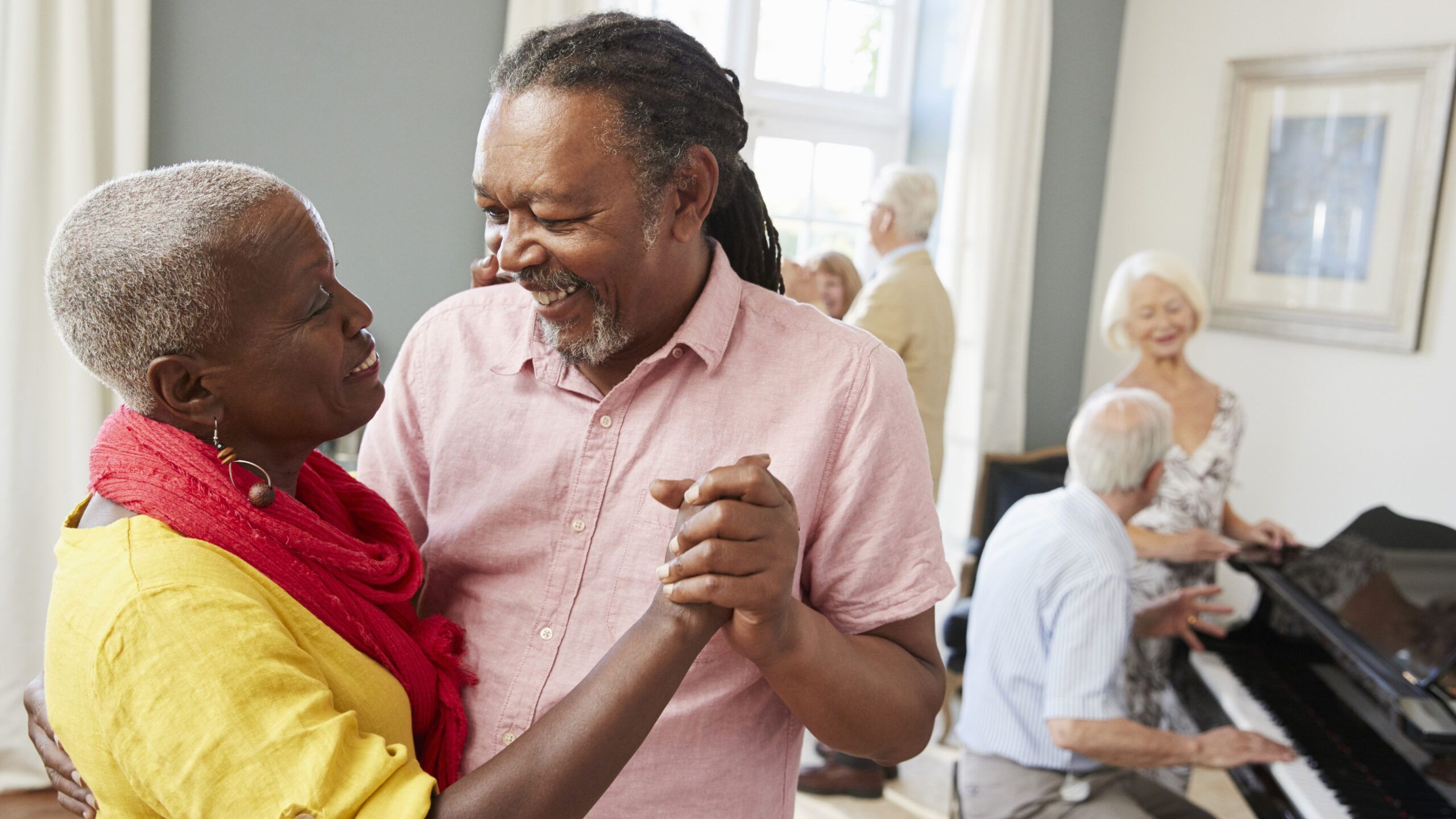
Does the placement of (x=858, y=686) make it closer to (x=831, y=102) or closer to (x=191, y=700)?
(x=191, y=700)

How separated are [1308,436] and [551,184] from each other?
13.1 ft

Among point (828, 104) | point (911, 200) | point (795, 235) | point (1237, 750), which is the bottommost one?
point (1237, 750)

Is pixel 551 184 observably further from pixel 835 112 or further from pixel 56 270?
pixel 835 112

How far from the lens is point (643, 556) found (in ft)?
3.64

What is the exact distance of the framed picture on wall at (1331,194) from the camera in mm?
3820

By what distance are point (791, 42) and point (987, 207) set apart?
3.66 feet

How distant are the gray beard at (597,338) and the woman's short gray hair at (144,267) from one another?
1.05ft

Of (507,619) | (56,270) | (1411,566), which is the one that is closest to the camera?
(56,270)

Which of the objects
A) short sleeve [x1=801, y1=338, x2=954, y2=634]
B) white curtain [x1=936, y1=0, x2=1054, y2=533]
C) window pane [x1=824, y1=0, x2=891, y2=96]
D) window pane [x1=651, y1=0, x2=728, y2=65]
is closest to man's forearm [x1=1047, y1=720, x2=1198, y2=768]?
short sleeve [x1=801, y1=338, x2=954, y2=634]

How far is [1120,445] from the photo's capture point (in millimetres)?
2451

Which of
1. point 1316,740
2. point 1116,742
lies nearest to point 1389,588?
point 1316,740

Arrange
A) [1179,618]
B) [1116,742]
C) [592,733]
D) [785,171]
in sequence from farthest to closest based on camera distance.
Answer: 1. [785,171]
2. [1179,618]
3. [1116,742]
4. [592,733]

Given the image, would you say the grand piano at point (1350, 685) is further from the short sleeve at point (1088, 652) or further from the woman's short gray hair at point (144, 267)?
the woman's short gray hair at point (144, 267)

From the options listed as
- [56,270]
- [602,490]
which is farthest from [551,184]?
[56,270]
